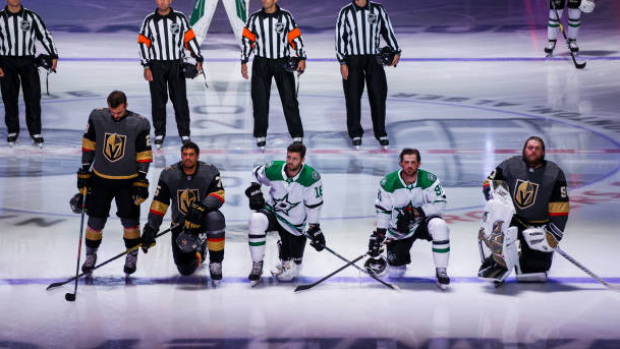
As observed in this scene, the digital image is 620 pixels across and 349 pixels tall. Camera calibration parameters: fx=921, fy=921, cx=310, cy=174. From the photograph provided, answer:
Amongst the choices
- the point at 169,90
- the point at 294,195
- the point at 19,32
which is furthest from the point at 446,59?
the point at 294,195

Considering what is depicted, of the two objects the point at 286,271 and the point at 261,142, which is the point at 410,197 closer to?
the point at 286,271

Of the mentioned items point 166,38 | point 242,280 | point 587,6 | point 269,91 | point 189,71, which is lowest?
point 242,280

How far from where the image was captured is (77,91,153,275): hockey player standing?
5367 millimetres

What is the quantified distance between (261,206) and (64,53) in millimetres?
11106

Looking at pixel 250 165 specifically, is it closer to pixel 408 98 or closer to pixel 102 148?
pixel 102 148

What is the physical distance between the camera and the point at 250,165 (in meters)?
8.37

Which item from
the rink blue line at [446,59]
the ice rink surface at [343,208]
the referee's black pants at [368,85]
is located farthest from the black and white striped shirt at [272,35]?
the rink blue line at [446,59]

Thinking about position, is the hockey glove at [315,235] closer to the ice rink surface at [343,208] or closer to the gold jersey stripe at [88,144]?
the ice rink surface at [343,208]

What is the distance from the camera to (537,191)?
5289 mm

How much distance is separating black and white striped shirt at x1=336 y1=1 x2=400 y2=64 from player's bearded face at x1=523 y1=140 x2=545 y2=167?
11.8 feet

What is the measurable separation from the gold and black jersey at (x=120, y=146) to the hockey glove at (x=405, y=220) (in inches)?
59.4

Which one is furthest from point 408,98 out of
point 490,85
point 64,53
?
point 64,53

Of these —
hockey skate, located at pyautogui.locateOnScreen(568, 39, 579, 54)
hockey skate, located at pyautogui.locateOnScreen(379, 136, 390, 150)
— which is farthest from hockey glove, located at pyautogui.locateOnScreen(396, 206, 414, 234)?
hockey skate, located at pyautogui.locateOnScreen(568, 39, 579, 54)

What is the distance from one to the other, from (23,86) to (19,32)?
522mm
